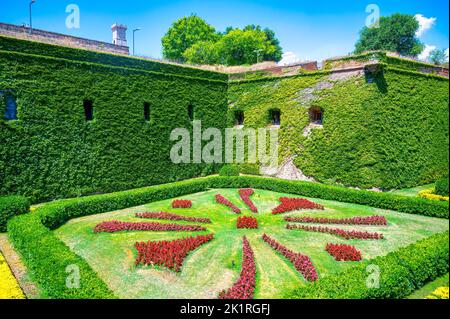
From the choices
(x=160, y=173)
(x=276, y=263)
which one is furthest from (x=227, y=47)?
(x=276, y=263)

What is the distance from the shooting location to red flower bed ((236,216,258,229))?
12656 mm

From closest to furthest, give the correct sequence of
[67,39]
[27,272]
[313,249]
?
[27,272]
[313,249]
[67,39]

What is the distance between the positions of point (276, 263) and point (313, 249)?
5.27ft

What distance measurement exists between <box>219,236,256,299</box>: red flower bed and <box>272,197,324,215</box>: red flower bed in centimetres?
528

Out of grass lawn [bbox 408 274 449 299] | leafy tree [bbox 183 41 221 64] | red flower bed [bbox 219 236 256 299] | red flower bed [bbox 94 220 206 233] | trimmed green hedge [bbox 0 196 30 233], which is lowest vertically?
grass lawn [bbox 408 274 449 299]

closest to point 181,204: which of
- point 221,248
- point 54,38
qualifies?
point 221,248

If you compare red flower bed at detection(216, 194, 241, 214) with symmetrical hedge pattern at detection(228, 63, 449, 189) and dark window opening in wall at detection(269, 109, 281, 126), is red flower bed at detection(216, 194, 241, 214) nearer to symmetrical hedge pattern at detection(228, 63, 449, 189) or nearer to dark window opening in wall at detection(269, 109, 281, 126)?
symmetrical hedge pattern at detection(228, 63, 449, 189)

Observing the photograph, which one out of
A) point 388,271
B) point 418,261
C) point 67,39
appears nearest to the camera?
point 388,271

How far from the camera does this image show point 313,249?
10.5 meters

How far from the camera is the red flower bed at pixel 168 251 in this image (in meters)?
9.35

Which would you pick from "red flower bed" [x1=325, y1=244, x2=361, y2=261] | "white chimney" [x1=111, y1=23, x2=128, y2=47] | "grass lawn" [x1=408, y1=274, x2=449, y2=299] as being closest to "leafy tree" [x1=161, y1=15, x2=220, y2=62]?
"white chimney" [x1=111, y1=23, x2=128, y2=47]

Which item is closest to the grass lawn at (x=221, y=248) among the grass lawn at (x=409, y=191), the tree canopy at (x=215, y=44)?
the grass lawn at (x=409, y=191)

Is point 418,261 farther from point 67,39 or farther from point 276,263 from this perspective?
point 67,39

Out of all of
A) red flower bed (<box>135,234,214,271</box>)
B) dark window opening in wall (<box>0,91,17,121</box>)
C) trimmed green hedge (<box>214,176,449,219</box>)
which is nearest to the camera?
red flower bed (<box>135,234,214,271</box>)
